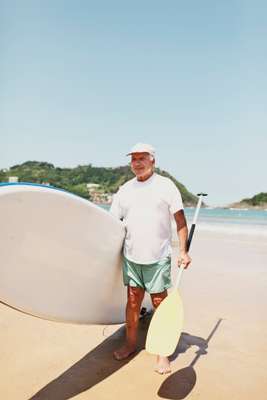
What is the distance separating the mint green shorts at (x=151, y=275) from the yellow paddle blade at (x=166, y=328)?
0.31ft

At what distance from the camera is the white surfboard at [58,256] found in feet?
6.19

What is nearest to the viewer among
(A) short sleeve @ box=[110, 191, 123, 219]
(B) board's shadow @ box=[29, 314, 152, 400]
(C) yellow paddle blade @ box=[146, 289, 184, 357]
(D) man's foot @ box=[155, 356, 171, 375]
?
(B) board's shadow @ box=[29, 314, 152, 400]

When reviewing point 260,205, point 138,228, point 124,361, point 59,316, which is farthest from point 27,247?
→ point 260,205

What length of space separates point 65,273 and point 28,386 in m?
0.64

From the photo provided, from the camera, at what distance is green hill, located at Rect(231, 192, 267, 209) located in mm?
86688

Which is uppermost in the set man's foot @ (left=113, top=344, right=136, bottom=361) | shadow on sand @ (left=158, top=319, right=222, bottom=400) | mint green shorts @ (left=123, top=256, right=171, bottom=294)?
mint green shorts @ (left=123, top=256, right=171, bottom=294)

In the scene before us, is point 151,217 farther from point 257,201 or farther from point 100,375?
point 257,201

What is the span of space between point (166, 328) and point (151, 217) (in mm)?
671

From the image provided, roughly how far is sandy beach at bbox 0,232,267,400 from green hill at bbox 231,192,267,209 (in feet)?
284

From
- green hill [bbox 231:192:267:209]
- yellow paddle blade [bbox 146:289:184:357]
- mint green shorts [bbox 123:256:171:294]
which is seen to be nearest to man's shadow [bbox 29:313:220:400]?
yellow paddle blade [bbox 146:289:184:357]

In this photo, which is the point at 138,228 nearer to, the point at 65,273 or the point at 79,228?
the point at 79,228

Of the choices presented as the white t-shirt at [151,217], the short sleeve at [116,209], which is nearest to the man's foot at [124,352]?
the white t-shirt at [151,217]

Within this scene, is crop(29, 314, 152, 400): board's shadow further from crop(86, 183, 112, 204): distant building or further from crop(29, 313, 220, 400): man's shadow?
crop(86, 183, 112, 204): distant building

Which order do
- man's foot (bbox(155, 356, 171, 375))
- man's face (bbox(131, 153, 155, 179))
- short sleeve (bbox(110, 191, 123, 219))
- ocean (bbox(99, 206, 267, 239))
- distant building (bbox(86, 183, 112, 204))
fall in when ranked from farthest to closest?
distant building (bbox(86, 183, 112, 204))
ocean (bbox(99, 206, 267, 239))
short sleeve (bbox(110, 191, 123, 219))
man's face (bbox(131, 153, 155, 179))
man's foot (bbox(155, 356, 171, 375))
